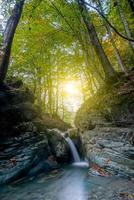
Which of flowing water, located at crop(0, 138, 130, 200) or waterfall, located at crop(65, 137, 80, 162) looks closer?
flowing water, located at crop(0, 138, 130, 200)

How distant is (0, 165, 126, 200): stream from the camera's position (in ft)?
20.7

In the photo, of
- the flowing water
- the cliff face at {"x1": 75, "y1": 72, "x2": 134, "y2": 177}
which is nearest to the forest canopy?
the cliff face at {"x1": 75, "y1": 72, "x2": 134, "y2": 177}

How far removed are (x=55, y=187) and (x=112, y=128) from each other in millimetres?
3627

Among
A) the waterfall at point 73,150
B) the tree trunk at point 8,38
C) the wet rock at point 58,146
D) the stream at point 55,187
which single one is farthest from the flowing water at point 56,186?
the tree trunk at point 8,38

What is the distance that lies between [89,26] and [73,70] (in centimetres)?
1124

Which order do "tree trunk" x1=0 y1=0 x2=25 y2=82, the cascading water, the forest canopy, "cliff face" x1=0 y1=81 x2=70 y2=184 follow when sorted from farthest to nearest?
the forest canopy
the cascading water
"tree trunk" x1=0 y1=0 x2=25 y2=82
"cliff face" x1=0 y1=81 x2=70 y2=184

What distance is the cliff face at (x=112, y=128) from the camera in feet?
26.0

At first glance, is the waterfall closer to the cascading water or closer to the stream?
the cascading water

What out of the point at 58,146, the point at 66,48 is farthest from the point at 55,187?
the point at 66,48

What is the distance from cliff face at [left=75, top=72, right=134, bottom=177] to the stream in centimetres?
84

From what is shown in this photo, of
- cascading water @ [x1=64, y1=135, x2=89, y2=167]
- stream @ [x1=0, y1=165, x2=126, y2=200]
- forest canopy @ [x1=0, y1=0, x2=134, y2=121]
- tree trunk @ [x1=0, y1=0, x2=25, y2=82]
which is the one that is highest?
forest canopy @ [x1=0, y1=0, x2=134, y2=121]

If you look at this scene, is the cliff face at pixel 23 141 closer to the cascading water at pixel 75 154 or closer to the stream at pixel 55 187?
the cascading water at pixel 75 154

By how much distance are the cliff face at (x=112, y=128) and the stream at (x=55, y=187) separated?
0.84 metres

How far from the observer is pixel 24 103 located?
1161cm
